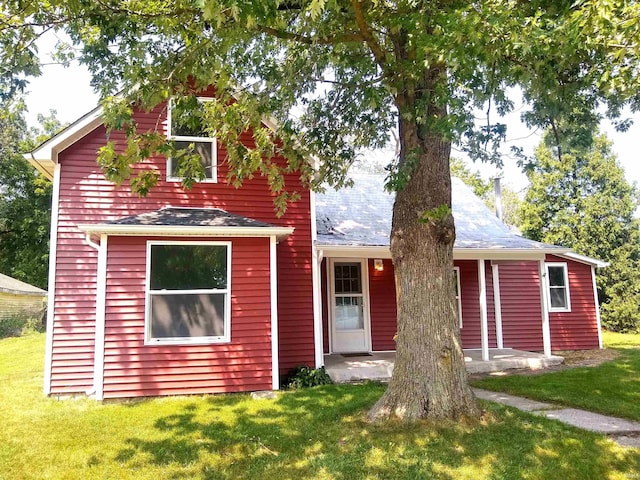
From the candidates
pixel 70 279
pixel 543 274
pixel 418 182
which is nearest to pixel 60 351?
pixel 70 279

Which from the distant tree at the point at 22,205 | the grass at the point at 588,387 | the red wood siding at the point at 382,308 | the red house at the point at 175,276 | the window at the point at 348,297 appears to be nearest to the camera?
the grass at the point at 588,387

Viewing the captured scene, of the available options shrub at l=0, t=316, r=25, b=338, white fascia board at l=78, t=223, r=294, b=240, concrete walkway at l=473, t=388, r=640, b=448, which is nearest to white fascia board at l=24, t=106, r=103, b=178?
white fascia board at l=78, t=223, r=294, b=240

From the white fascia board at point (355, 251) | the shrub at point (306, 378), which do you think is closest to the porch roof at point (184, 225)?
the white fascia board at point (355, 251)

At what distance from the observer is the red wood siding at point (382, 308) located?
36.7 feet

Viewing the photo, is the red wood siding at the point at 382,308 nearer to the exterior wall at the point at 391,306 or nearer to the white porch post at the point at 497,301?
the exterior wall at the point at 391,306

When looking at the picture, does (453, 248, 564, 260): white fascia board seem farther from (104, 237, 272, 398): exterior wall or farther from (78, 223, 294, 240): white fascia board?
(104, 237, 272, 398): exterior wall

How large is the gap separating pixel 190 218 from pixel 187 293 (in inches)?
49.9

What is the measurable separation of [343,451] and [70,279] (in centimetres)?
590

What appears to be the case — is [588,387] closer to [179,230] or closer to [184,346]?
[184,346]

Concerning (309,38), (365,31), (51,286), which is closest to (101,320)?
(51,286)

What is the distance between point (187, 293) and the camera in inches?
300

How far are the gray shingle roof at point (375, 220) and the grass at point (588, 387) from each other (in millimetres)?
2878

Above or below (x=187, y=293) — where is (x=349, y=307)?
below

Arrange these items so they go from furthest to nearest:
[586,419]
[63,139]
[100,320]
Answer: [63,139], [100,320], [586,419]
